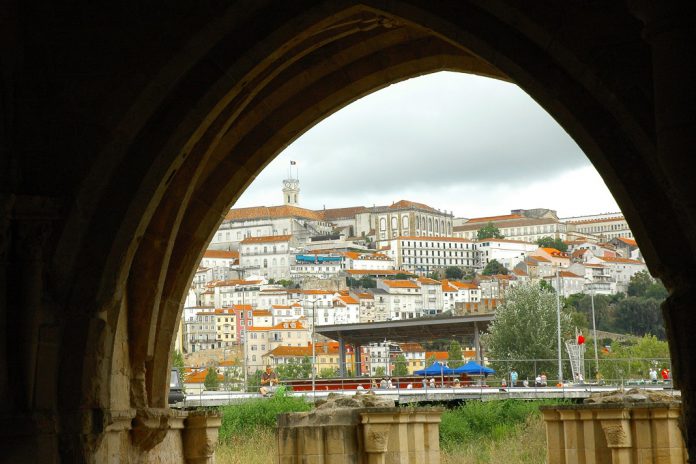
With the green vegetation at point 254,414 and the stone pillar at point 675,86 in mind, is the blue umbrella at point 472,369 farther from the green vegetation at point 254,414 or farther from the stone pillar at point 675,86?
the stone pillar at point 675,86

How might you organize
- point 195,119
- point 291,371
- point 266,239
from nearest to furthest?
point 195,119, point 291,371, point 266,239

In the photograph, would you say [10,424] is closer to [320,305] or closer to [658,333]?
[658,333]

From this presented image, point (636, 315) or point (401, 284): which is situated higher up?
point (401, 284)

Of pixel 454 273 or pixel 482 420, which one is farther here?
pixel 454 273

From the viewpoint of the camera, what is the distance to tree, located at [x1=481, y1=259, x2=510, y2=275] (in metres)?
178

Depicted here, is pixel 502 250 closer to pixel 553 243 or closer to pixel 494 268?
pixel 553 243

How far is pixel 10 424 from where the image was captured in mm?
6957

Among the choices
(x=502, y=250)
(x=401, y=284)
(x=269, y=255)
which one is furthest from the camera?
(x=502, y=250)

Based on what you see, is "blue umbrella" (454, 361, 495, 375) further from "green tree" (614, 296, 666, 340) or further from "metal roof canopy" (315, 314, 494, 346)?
"green tree" (614, 296, 666, 340)

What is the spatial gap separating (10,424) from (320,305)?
14110 cm

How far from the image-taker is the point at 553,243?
636ft

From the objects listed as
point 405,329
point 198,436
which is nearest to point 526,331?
point 405,329

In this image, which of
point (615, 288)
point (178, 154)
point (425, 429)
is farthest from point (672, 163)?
point (615, 288)

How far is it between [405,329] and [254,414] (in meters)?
20.6
